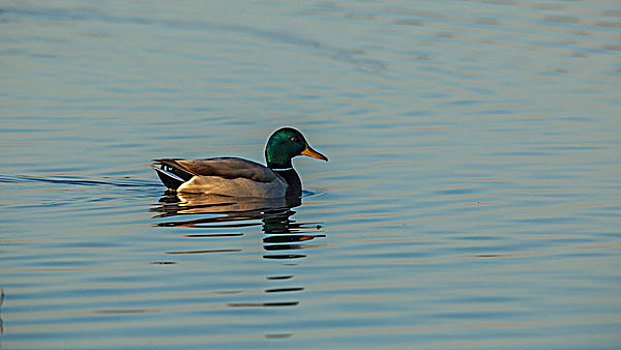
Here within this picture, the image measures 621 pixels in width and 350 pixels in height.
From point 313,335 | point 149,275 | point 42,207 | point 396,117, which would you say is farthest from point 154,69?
point 313,335

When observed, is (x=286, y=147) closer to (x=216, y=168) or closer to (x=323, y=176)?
(x=323, y=176)

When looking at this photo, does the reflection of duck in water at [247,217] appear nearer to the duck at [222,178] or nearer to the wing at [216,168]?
the duck at [222,178]

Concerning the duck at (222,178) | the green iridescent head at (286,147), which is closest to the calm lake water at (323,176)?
the duck at (222,178)

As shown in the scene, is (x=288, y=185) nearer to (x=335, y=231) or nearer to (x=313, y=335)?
(x=335, y=231)

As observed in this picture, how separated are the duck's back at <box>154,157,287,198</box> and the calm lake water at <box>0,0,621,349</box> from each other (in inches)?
11.5

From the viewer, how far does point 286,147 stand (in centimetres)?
1458

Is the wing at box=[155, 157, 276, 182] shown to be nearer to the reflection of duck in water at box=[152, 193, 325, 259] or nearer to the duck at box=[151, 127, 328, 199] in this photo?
the duck at box=[151, 127, 328, 199]

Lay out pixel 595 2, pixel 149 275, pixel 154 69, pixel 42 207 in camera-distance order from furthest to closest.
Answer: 1. pixel 595 2
2. pixel 154 69
3. pixel 42 207
4. pixel 149 275

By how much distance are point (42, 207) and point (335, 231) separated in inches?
123

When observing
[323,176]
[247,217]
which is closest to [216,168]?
[247,217]

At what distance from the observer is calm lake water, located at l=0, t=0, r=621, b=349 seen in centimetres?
831

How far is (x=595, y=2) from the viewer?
26.9 m

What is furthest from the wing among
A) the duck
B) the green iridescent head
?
the green iridescent head

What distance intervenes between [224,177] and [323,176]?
1573 mm
